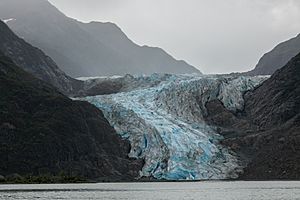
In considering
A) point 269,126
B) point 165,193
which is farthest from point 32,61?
point 165,193

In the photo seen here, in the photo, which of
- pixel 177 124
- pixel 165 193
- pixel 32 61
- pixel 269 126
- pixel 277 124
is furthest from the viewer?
pixel 32 61

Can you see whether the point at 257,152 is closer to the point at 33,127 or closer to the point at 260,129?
the point at 260,129

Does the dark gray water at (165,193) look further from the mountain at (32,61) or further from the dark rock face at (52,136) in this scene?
the mountain at (32,61)

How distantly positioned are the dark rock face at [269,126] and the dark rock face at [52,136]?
822 inches

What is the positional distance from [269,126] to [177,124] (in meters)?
19.9

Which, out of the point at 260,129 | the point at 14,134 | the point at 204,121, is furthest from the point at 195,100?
the point at 14,134

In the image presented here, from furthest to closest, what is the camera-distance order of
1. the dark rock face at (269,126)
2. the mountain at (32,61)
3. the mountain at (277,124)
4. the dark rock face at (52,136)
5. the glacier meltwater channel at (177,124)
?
the mountain at (32,61)
the glacier meltwater channel at (177,124)
the dark rock face at (269,126)
the mountain at (277,124)
the dark rock face at (52,136)

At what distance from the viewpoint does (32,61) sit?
16312 centimetres

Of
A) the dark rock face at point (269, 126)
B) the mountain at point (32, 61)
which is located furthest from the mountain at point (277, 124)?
the mountain at point (32, 61)

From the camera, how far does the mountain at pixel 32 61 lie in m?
160

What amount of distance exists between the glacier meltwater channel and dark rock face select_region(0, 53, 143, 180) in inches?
123

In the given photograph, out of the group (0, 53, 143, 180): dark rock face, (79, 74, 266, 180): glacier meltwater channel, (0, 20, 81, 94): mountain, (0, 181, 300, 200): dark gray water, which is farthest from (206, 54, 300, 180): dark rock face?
(0, 20, 81, 94): mountain

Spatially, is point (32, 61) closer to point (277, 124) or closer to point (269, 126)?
point (269, 126)

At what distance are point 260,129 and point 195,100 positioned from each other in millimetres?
14850
